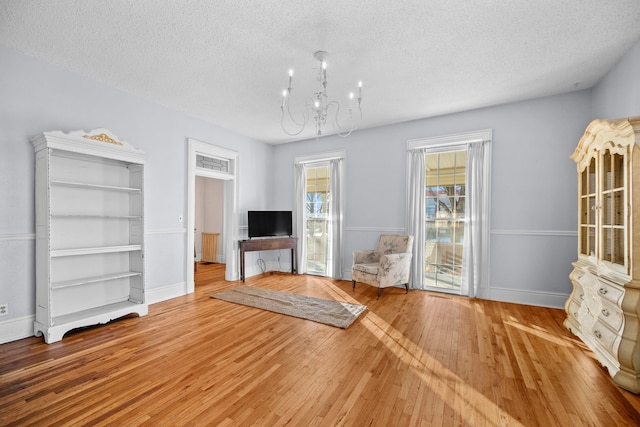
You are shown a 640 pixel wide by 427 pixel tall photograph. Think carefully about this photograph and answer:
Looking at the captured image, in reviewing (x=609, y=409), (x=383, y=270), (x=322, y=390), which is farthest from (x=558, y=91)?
(x=322, y=390)

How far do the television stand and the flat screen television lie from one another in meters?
0.18

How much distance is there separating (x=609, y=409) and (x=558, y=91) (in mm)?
3661

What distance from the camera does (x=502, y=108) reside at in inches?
161

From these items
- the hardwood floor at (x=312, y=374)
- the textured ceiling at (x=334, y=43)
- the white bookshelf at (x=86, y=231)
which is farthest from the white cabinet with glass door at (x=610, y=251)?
the white bookshelf at (x=86, y=231)

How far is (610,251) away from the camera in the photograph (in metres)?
2.46

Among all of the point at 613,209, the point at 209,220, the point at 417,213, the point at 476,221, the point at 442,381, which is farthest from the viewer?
the point at 209,220

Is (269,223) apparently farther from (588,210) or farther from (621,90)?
(621,90)

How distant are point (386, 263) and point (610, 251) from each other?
2.37 m

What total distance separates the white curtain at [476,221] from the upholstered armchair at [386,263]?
0.86 metres

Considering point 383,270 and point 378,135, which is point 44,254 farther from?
point 378,135

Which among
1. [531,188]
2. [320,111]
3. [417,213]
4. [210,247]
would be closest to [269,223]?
[320,111]

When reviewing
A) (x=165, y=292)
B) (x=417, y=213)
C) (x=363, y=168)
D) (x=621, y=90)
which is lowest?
(x=165, y=292)

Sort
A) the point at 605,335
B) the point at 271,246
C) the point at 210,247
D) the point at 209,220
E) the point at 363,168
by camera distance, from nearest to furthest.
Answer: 1. the point at 605,335
2. the point at 363,168
3. the point at 271,246
4. the point at 210,247
5. the point at 209,220

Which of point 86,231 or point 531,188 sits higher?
point 531,188
